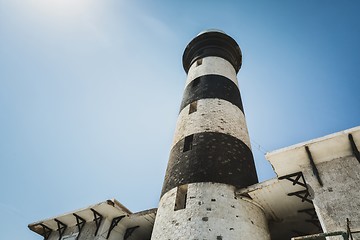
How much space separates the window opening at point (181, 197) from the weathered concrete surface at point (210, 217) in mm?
119

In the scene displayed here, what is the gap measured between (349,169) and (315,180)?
0.92 metres

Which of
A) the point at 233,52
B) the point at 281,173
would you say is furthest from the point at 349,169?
the point at 233,52

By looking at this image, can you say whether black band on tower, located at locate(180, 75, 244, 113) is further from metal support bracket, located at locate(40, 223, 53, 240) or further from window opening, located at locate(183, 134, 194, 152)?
metal support bracket, located at locate(40, 223, 53, 240)

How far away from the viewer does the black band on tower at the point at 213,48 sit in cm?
1533

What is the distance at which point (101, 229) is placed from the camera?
10.5m

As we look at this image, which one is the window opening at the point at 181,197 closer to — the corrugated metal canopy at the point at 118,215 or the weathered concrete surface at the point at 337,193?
the corrugated metal canopy at the point at 118,215

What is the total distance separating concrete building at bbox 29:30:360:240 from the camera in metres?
6.66

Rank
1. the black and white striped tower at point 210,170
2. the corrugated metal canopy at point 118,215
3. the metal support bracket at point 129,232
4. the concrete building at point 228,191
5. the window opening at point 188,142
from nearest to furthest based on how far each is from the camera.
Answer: the concrete building at point 228,191 → the black and white striped tower at point 210,170 → the window opening at point 188,142 → the corrugated metal canopy at point 118,215 → the metal support bracket at point 129,232

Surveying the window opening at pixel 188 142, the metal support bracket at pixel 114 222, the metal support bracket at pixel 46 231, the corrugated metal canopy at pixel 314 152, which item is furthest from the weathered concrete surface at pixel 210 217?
the metal support bracket at pixel 46 231

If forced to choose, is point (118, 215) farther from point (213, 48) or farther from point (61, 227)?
point (213, 48)

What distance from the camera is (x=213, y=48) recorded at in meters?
15.4

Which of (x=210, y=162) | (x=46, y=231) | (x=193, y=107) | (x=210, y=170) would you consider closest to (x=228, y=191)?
(x=210, y=170)

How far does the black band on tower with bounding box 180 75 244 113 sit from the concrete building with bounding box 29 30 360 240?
0.06 m

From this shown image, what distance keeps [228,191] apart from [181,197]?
1.56 metres
